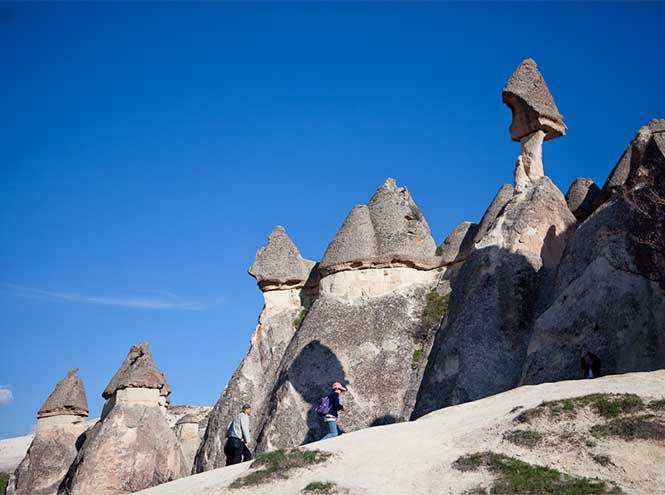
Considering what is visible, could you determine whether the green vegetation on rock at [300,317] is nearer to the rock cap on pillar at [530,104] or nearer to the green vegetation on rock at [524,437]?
the rock cap on pillar at [530,104]

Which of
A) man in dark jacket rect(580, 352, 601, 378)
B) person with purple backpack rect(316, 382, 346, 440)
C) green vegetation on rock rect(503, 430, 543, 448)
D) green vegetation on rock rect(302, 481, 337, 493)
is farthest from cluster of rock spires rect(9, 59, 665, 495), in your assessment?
green vegetation on rock rect(302, 481, 337, 493)

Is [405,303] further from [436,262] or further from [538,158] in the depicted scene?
[538,158]

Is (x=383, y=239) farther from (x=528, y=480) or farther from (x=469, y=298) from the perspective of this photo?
(x=528, y=480)

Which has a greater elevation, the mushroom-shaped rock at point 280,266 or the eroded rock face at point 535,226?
the mushroom-shaped rock at point 280,266

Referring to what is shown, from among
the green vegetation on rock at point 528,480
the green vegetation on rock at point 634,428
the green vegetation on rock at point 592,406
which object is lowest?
the green vegetation on rock at point 528,480

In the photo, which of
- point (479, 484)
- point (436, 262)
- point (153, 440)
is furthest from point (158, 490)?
point (153, 440)

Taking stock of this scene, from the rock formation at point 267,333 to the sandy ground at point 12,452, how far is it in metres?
25.8

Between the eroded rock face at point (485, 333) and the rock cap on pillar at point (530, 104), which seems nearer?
the eroded rock face at point (485, 333)

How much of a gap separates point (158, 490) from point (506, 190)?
12389mm

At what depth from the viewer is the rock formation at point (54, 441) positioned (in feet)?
75.3

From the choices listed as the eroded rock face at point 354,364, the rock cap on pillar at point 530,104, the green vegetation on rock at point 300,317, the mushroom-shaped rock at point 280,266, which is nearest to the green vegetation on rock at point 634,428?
the eroded rock face at point 354,364

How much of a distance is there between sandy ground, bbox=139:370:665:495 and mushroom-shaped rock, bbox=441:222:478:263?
8732 mm

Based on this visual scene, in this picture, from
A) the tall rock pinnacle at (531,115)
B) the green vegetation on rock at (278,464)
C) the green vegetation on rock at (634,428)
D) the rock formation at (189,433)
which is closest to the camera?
the green vegetation on rock at (634,428)

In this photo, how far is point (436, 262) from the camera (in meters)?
19.4
